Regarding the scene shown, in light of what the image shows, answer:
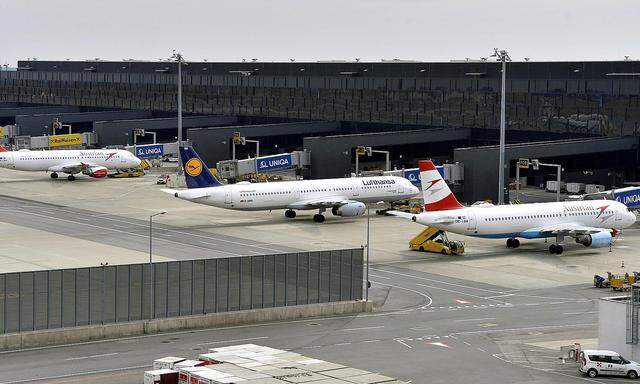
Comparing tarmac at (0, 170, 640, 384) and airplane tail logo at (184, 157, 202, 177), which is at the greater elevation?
airplane tail logo at (184, 157, 202, 177)

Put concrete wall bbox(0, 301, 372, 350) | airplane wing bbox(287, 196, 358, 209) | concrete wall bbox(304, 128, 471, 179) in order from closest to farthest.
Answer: concrete wall bbox(0, 301, 372, 350)
airplane wing bbox(287, 196, 358, 209)
concrete wall bbox(304, 128, 471, 179)

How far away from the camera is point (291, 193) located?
422 ft

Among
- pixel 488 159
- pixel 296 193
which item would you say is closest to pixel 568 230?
pixel 488 159

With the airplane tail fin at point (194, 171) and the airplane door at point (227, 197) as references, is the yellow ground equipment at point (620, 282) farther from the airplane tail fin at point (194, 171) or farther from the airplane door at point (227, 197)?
the airplane tail fin at point (194, 171)

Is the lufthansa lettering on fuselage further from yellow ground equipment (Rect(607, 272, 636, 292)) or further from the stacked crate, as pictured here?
the stacked crate

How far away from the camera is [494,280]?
98.2 metres

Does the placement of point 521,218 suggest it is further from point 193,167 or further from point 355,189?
point 193,167

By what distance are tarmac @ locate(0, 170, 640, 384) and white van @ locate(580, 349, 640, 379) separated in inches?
38.3

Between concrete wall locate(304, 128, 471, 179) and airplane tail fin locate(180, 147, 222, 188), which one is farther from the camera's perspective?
concrete wall locate(304, 128, 471, 179)

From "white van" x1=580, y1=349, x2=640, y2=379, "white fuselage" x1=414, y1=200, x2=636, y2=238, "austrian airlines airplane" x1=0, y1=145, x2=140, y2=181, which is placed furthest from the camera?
"austrian airlines airplane" x1=0, y1=145, x2=140, y2=181

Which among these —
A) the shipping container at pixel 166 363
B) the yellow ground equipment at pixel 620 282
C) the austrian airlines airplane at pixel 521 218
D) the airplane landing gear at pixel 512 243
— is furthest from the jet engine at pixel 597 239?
the shipping container at pixel 166 363

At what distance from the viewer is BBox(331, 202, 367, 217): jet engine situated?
130500mm

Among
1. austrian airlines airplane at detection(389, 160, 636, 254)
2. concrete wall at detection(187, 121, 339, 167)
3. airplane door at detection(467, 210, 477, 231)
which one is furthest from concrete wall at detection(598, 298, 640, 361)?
concrete wall at detection(187, 121, 339, 167)

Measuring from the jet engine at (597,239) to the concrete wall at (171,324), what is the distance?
34.9m
